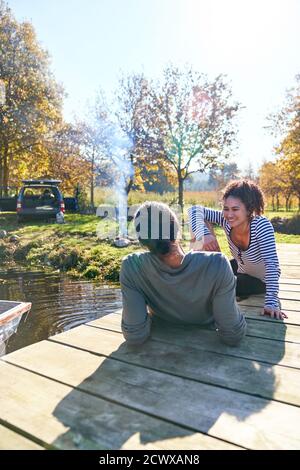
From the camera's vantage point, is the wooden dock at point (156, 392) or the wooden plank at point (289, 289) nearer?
the wooden dock at point (156, 392)

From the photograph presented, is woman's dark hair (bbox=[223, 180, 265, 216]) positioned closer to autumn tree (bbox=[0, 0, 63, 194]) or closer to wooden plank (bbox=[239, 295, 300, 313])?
wooden plank (bbox=[239, 295, 300, 313])

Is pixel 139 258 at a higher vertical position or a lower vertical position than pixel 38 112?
lower

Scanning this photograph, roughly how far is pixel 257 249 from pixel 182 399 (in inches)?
65.3

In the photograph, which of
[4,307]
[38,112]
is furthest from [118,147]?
[4,307]

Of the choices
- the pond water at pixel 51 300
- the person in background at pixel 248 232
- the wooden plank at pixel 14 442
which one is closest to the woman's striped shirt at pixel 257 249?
the person in background at pixel 248 232

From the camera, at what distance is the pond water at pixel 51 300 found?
Answer: 508cm

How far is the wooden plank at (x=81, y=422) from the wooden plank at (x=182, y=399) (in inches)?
2.8

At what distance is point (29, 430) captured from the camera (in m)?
1.62

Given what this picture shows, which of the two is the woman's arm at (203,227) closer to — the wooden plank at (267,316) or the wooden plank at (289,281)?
the wooden plank at (267,316)

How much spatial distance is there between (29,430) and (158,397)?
Answer: 62 cm

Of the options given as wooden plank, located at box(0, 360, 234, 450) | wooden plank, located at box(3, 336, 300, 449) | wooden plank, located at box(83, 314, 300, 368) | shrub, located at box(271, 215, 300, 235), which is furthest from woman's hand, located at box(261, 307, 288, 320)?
shrub, located at box(271, 215, 300, 235)

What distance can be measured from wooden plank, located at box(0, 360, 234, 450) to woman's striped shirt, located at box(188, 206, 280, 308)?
163 centimetres

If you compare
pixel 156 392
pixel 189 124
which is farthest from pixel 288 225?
pixel 156 392
